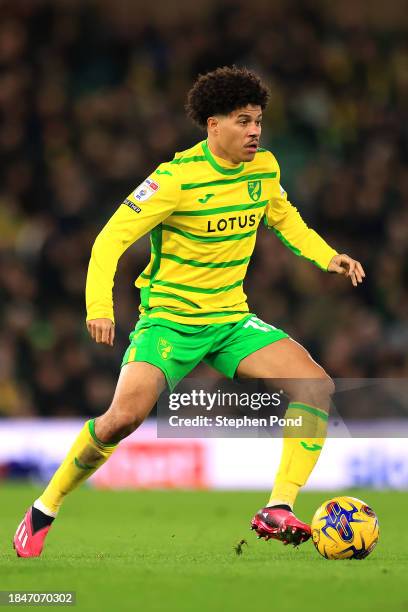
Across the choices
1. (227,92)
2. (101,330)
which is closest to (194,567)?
(101,330)

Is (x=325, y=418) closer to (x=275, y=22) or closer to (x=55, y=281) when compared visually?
(x=55, y=281)

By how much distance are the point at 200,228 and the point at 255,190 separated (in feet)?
1.16

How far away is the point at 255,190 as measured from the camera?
6.50 metres

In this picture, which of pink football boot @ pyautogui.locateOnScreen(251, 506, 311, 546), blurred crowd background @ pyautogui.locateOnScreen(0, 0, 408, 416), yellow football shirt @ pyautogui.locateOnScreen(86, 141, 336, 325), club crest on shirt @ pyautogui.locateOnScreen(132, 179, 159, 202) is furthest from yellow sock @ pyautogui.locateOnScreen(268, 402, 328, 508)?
blurred crowd background @ pyautogui.locateOnScreen(0, 0, 408, 416)

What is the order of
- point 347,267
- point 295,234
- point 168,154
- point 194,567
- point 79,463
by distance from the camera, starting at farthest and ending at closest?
1. point 168,154
2. point 295,234
3. point 347,267
4. point 79,463
5. point 194,567

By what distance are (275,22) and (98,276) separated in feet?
29.7

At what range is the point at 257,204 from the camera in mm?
6496

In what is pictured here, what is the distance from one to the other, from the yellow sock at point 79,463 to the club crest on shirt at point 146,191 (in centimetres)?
104

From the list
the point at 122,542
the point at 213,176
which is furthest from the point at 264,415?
the point at 213,176

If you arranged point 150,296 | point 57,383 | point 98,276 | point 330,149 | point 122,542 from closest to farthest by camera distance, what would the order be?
1. point 98,276
2. point 150,296
3. point 122,542
4. point 57,383
5. point 330,149

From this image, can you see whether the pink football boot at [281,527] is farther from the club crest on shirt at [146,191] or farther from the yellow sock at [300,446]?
the club crest on shirt at [146,191]

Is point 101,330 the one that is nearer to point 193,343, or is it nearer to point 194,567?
point 193,343

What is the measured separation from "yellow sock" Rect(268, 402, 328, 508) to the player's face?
1204mm

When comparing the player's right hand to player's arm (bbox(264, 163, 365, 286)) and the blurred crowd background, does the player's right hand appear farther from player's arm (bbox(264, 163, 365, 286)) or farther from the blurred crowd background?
the blurred crowd background
